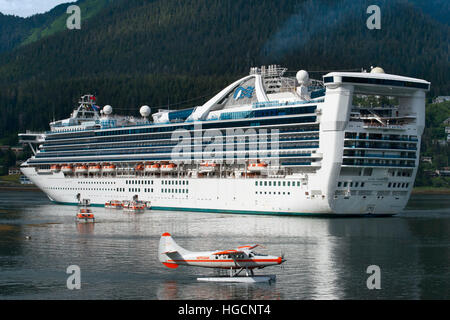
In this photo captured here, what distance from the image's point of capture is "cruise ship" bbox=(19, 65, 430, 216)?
76062mm

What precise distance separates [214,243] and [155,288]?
18.4m

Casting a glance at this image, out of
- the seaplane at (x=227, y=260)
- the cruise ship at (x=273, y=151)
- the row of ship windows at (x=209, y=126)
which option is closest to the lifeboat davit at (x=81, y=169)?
the cruise ship at (x=273, y=151)

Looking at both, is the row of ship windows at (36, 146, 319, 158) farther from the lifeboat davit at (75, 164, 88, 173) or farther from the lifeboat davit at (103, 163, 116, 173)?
the lifeboat davit at (75, 164, 88, 173)

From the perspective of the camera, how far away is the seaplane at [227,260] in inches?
1582

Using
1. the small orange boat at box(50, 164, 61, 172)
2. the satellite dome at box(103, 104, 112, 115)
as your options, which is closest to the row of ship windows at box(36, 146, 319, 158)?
the small orange boat at box(50, 164, 61, 172)

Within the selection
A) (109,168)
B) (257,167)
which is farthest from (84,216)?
(109,168)

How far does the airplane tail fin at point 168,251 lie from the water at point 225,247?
67cm

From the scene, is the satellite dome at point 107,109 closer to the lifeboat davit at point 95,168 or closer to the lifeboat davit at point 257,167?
the lifeboat davit at point 95,168

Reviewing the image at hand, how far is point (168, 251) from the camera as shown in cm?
4216

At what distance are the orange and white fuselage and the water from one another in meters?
1.01

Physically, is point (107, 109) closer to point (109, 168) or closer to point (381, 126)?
point (109, 168)

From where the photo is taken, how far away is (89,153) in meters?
113
